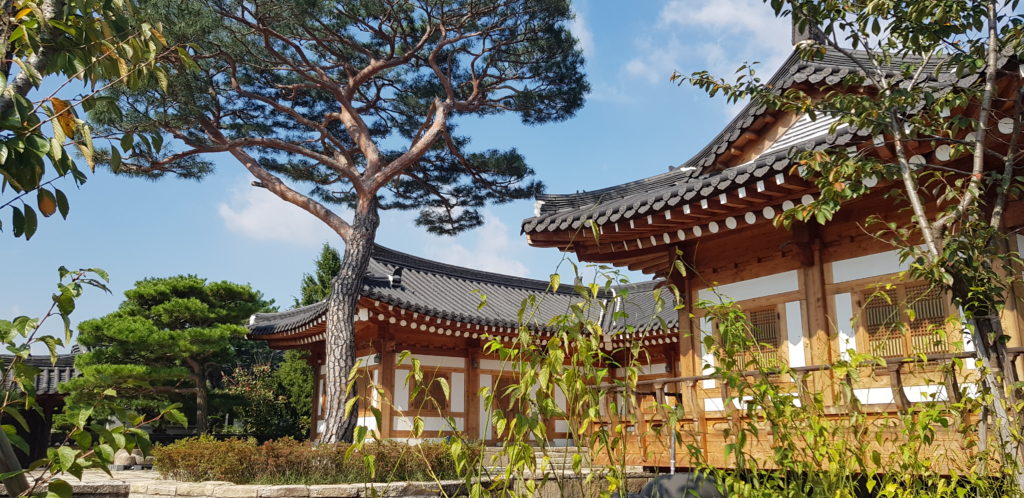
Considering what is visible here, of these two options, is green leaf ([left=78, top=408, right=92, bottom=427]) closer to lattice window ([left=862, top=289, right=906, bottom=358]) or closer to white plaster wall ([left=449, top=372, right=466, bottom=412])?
lattice window ([left=862, top=289, right=906, bottom=358])

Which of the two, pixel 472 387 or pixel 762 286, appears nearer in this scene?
pixel 762 286

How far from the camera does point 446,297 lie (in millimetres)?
17734

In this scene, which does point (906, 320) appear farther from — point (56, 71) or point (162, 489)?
point (162, 489)

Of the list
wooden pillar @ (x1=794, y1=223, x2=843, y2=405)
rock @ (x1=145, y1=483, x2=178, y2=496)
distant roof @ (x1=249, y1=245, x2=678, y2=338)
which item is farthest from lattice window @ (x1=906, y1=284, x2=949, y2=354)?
rock @ (x1=145, y1=483, x2=178, y2=496)

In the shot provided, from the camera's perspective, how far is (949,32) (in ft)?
13.2

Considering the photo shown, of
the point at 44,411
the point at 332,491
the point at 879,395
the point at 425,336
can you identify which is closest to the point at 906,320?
the point at 879,395

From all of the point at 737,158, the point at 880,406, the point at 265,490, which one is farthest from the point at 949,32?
the point at 265,490

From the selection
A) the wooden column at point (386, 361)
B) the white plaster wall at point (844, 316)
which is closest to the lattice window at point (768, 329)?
the white plaster wall at point (844, 316)

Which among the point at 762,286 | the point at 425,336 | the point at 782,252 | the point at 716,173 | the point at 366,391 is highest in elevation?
the point at 716,173

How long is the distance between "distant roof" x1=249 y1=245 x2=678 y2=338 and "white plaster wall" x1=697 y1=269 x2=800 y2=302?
583cm

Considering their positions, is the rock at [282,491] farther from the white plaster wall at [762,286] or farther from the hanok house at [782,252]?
the white plaster wall at [762,286]

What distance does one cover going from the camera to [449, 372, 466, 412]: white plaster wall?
49.6ft

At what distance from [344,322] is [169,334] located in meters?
6.30

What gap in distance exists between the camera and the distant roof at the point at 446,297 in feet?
47.7
